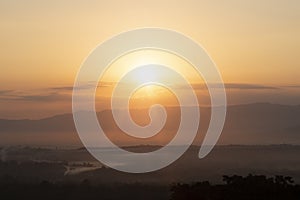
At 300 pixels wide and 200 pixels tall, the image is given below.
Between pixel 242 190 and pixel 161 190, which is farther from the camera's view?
pixel 161 190

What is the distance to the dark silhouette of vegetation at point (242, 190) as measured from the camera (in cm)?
3375

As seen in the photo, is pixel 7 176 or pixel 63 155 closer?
pixel 7 176

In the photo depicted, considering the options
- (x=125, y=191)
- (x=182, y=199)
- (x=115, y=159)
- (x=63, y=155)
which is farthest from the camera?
(x=63, y=155)

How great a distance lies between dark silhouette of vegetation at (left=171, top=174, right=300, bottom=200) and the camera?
33750mm

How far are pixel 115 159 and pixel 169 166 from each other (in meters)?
4.69

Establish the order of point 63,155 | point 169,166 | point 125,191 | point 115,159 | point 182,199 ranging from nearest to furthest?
point 182,199
point 125,191
point 169,166
point 115,159
point 63,155

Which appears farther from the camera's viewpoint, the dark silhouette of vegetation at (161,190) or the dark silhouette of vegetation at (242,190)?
the dark silhouette of vegetation at (161,190)

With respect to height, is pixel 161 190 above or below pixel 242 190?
above

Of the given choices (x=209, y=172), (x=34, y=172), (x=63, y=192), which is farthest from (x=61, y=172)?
(x=209, y=172)

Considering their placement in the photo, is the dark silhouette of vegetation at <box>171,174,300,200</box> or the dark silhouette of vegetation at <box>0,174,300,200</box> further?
the dark silhouette of vegetation at <box>0,174,300,200</box>

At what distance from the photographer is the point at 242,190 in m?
34.4

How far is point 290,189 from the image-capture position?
34.8 m

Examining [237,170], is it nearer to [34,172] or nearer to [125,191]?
[125,191]

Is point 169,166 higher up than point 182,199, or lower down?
higher up
